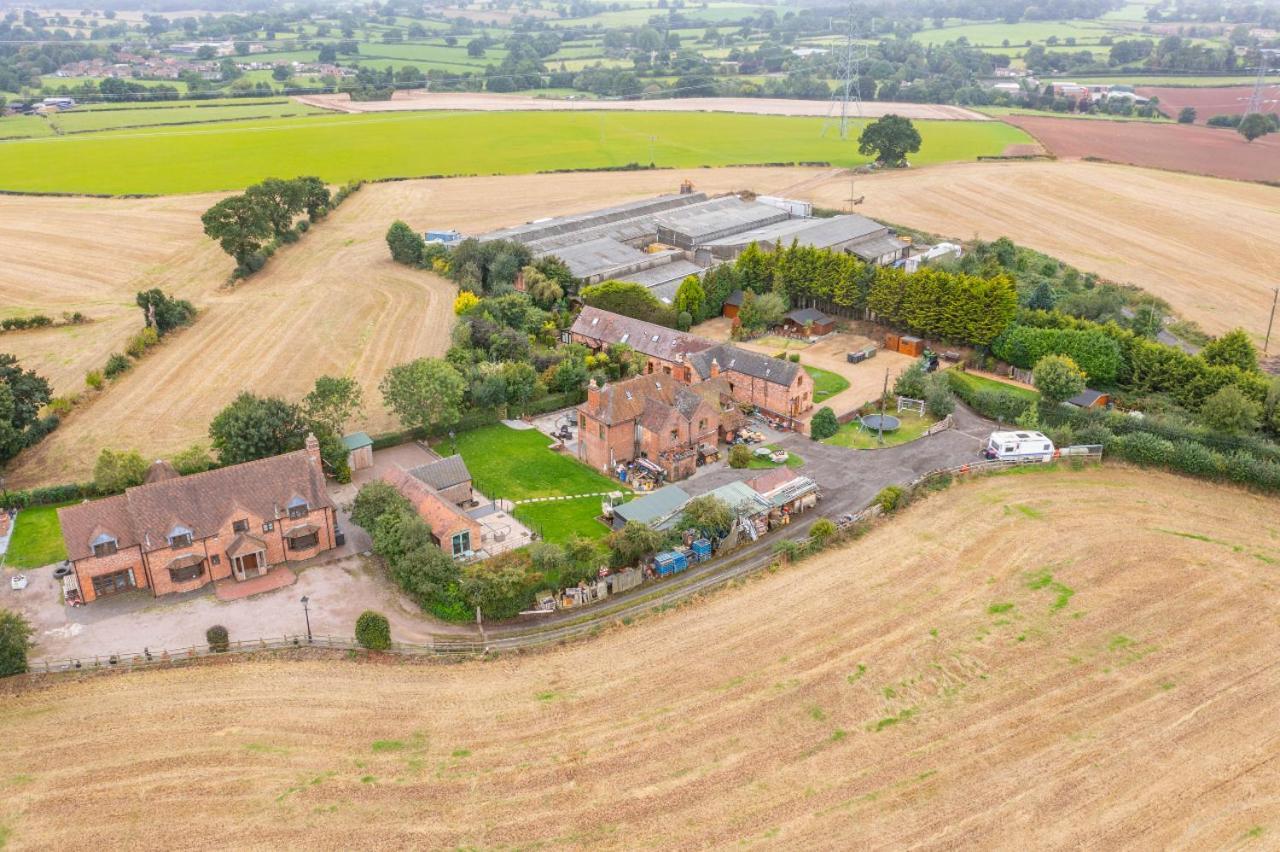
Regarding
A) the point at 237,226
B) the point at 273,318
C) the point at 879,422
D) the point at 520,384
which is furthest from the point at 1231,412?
the point at 237,226

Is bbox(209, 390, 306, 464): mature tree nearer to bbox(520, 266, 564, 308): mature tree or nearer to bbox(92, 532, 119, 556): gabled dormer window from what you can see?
bbox(92, 532, 119, 556): gabled dormer window

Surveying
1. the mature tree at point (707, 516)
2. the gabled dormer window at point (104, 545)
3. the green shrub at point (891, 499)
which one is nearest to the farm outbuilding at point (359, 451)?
the gabled dormer window at point (104, 545)

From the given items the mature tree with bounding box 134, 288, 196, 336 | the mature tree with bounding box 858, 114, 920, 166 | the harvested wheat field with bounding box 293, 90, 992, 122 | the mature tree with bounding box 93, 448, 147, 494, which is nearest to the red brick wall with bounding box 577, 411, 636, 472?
the mature tree with bounding box 93, 448, 147, 494

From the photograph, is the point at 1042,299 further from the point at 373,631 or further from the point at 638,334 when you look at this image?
the point at 373,631

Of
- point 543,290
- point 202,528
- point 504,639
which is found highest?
point 543,290

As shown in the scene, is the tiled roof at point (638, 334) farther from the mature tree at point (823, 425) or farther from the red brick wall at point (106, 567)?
the red brick wall at point (106, 567)

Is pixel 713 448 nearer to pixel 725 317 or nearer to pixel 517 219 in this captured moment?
pixel 725 317

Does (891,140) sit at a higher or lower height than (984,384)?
higher

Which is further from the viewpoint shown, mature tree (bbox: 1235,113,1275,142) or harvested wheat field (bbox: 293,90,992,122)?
harvested wheat field (bbox: 293,90,992,122)
